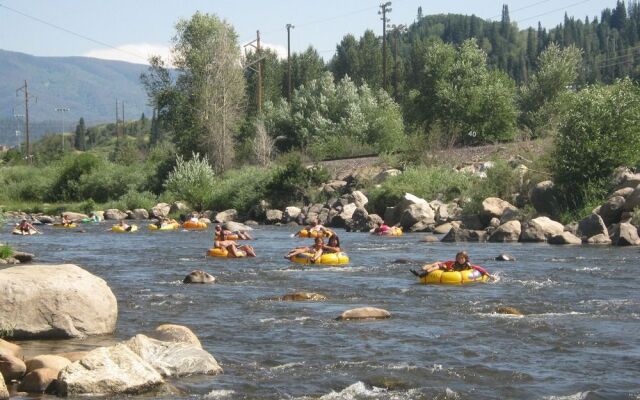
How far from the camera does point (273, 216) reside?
5038cm

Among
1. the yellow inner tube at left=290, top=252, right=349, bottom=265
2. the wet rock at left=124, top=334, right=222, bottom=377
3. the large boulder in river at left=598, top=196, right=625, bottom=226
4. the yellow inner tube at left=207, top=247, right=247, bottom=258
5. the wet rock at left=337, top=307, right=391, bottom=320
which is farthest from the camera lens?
the large boulder in river at left=598, top=196, right=625, bottom=226

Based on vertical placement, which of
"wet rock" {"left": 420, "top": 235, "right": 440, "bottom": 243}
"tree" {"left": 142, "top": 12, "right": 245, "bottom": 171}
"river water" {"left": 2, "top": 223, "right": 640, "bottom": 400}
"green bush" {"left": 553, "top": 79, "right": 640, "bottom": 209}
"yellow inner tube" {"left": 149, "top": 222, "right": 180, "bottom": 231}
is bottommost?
"river water" {"left": 2, "top": 223, "right": 640, "bottom": 400}

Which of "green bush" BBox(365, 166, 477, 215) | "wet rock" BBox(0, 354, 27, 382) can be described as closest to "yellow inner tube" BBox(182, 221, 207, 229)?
"green bush" BBox(365, 166, 477, 215)

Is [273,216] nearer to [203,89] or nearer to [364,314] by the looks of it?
[203,89]

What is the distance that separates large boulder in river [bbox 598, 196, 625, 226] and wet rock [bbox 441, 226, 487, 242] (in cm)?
421

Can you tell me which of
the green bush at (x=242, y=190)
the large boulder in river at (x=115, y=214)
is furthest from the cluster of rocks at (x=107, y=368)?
the large boulder in river at (x=115, y=214)

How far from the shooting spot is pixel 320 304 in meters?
20.0

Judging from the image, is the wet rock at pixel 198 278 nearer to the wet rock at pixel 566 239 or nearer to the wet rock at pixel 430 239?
the wet rock at pixel 430 239

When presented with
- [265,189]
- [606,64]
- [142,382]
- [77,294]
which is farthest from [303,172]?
[606,64]

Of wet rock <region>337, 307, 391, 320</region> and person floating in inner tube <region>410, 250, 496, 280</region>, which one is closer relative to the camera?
wet rock <region>337, 307, 391, 320</region>

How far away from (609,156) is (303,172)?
64.8 feet

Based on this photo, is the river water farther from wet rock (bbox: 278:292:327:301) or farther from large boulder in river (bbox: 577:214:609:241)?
large boulder in river (bbox: 577:214:609:241)

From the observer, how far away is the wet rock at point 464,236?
35.8 m

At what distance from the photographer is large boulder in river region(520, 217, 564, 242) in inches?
1356
